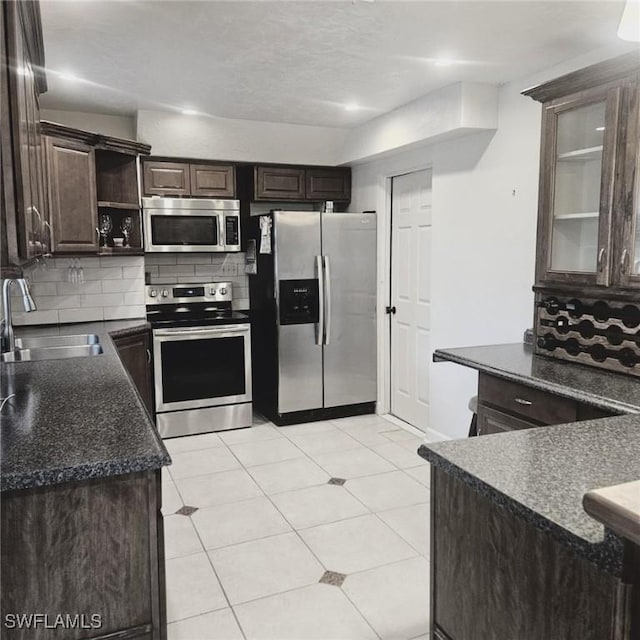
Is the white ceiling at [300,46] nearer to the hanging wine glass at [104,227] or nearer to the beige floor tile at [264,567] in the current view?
the hanging wine glass at [104,227]

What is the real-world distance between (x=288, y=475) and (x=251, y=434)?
947mm

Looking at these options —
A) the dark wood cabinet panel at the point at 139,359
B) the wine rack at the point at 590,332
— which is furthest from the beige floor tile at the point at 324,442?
the wine rack at the point at 590,332

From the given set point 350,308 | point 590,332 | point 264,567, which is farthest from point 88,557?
point 350,308

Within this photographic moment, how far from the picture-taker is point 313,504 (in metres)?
3.32

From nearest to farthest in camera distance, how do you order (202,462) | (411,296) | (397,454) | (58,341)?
(58,341), (202,462), (397,454), (411,296)

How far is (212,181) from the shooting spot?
4789 mm

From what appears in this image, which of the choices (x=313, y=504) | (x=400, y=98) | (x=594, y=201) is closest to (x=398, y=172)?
(x=400, y=98)

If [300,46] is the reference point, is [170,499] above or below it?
below

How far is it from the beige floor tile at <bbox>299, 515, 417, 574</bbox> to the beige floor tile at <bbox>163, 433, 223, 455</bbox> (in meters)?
1.57

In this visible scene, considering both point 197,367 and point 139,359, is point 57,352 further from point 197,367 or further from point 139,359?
point 197,367

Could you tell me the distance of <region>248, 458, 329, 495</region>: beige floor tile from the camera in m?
3.58

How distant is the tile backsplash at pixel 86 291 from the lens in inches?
169

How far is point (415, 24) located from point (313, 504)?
101 inches

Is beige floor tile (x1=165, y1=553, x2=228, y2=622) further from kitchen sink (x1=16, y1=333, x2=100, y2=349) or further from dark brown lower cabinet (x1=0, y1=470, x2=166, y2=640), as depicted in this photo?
Result: kitchen sink (x1=16, y1=333, x2=100, y2=349)
